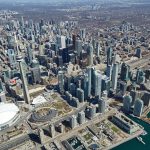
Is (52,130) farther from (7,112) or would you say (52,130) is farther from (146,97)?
(146,97)

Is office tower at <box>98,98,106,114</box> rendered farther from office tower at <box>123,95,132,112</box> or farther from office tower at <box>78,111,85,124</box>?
office tower at <box>123,95,132,112</box>

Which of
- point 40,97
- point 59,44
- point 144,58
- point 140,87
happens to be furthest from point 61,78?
point 144,58

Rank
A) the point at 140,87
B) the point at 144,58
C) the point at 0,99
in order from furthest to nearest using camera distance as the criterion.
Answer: the point at 144,58
the point at 140,87
the point at 0,99

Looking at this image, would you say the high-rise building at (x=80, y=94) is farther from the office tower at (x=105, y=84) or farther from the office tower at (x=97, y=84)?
the office tower at (x=105, y=84)

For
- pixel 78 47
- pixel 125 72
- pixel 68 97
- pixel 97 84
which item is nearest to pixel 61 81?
pixel 68 97

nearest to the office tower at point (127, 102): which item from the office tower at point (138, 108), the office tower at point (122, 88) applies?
the office tower at point (138, 108)

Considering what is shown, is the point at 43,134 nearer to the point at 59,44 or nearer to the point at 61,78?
the point at 61,78
